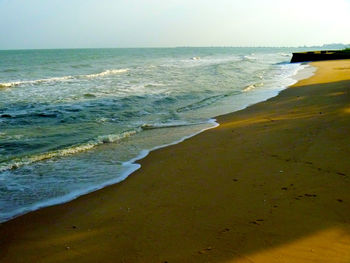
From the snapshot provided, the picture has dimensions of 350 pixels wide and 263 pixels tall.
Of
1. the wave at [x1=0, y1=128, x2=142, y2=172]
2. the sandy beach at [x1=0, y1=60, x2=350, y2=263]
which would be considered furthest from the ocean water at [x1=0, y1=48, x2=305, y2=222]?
the sandy beach at [x1=0, y1=60, x2=350, y2=263]

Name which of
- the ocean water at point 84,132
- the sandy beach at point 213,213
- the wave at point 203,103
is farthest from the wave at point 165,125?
the sandy beach at point 213,213

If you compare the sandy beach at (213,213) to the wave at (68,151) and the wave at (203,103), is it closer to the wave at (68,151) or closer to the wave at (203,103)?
the wave at (68,151)

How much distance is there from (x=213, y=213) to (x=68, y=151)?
5.18 metres

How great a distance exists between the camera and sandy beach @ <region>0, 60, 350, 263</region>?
3.67 metres

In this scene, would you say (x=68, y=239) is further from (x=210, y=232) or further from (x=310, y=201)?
(x=310, y=201)

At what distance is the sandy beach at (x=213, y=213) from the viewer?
12.0 ft

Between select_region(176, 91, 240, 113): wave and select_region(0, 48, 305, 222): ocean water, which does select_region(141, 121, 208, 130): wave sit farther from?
select_region(176, 91, 240, 113): wave

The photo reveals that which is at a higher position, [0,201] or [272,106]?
[272,106]

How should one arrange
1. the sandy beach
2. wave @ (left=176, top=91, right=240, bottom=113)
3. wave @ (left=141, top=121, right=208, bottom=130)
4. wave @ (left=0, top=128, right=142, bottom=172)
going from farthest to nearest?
wave @ (left=176, top=91, right=240, bottom=113), wave @ (left=141, top=121, right=208, bottom=130), wave @ (left=0, top=128, right=142, bottom=172), the sandy beach

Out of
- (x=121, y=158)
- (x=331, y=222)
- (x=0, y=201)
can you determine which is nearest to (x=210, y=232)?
(x=331, y=222)

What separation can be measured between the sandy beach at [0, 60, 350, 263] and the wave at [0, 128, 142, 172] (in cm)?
217

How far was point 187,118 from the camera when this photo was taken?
12602 millimetres

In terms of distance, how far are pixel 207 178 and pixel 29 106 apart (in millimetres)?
12802

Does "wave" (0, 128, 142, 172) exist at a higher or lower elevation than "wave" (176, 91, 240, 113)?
lower
